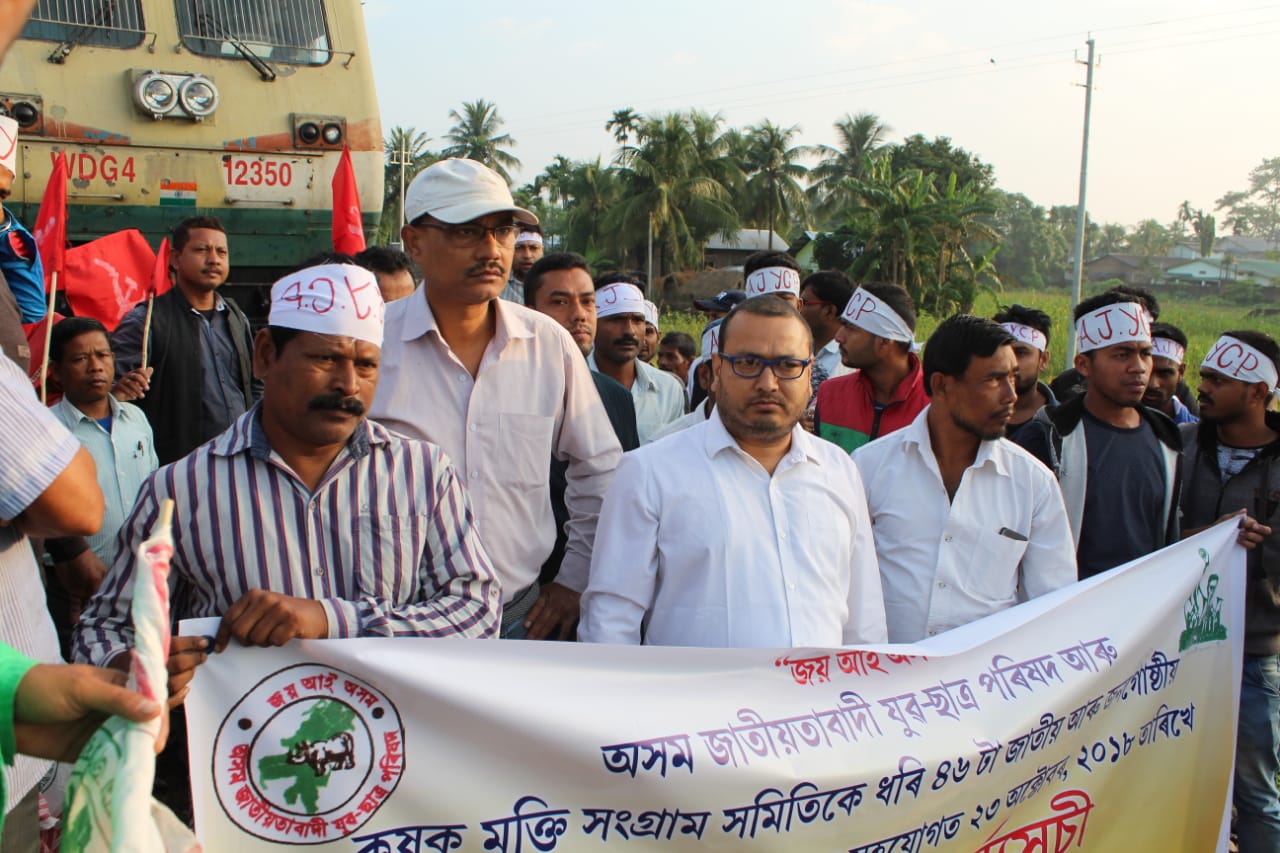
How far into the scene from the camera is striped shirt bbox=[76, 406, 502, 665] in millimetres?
2359

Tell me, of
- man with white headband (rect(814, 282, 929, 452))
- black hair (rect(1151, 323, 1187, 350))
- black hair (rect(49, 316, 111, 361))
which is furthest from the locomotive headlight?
black hair (rect(1151, 323, 1187, 350))

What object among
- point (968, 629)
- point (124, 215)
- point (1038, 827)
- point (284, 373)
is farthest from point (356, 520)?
point (124, 215)

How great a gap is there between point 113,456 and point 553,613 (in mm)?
2397

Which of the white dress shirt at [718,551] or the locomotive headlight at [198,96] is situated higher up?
the locomotive headlight at [198,96]

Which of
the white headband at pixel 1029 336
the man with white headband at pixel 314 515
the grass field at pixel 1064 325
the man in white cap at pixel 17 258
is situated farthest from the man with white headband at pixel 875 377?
the grass field at pixel 1064 325

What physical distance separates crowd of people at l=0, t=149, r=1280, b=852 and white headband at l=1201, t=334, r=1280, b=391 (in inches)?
0.5

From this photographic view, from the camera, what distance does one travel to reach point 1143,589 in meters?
3.59

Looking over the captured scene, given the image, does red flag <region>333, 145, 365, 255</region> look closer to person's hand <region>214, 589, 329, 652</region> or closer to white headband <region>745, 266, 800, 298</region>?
white headband <region>745, 266, 800, 298</region>

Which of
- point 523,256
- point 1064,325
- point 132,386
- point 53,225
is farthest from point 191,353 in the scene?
point 1064,325

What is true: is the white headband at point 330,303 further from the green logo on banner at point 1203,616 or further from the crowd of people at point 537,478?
the green logo on banner at point 1203,616

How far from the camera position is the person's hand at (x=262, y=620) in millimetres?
2234

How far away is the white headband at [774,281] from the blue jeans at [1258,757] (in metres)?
2.87

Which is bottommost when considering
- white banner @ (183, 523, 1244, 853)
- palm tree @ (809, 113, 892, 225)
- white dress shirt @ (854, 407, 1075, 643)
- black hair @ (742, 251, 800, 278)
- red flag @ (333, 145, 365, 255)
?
white banner @ (183, 523, 1244, 853)

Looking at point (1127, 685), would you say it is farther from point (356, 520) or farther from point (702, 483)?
point (356, 520)
